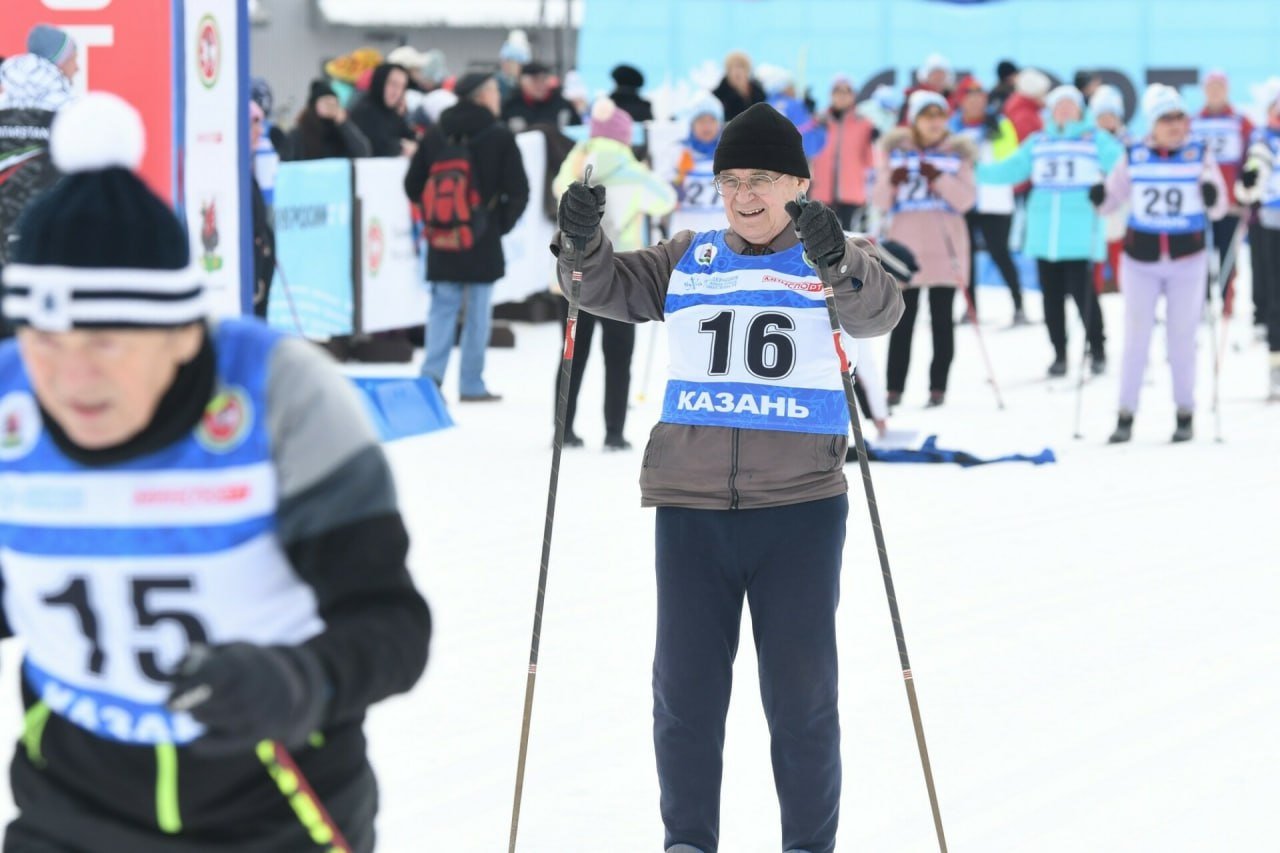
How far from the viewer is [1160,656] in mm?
6461

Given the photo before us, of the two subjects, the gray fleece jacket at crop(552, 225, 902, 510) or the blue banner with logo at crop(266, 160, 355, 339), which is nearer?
the gray fleece jacket at crop(552, 225, 902, 510)

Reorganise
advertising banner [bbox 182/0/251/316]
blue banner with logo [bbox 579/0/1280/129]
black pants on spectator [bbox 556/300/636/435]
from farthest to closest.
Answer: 1. blue banner with logo [bbox 579/0/1280/129]
2. black pants on spectator [bbox 556/300/636/435]
3. advertising banner [bbox 182/0/251/316]

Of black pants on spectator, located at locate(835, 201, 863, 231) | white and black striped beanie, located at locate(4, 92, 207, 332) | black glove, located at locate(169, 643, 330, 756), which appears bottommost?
black pants on spectator, located at locate(835, 201, 863, 231)

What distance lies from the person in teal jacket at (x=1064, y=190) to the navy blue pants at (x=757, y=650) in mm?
9774

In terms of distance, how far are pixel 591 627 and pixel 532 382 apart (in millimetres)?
7128

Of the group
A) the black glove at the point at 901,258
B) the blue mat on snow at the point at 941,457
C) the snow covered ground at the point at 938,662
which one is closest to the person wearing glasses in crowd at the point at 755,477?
the snow covered ground at the point at 938,662

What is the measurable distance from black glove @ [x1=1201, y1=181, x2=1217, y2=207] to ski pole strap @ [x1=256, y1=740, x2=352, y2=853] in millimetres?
9667

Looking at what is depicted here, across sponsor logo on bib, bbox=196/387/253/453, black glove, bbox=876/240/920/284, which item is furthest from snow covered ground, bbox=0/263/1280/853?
sponsor logo on bib, bbox=196/387/253/453

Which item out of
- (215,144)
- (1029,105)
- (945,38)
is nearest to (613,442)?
(215,144)

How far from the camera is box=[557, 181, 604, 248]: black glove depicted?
4129 mm

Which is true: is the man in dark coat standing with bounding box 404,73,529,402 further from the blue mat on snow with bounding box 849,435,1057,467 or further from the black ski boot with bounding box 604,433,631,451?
the blue mat on snow with bounding box 849,435,1057,467

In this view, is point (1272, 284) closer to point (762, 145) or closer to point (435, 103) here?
point (435, 103)

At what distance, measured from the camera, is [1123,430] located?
1159 cm

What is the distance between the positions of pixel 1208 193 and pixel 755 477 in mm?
7913
